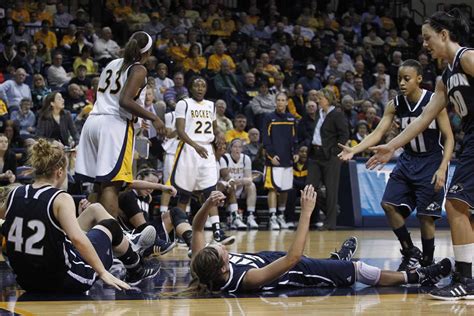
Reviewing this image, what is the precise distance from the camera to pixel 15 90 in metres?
13.8

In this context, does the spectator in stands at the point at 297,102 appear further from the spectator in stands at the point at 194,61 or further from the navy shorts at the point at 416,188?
the navy shorts at the point at 416,188

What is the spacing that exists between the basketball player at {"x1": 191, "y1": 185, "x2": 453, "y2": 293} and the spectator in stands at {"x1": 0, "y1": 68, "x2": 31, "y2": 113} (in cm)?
838

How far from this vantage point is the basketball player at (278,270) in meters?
5.49

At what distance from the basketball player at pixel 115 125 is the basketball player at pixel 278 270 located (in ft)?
5.29

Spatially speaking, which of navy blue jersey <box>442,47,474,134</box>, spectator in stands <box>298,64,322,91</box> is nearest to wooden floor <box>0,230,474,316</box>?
navy blue jersey <box>442,47,474,134</box>

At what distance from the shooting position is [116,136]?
7.54 m

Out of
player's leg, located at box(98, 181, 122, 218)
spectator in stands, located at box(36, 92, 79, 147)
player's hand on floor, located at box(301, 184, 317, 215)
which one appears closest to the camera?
player's hand on floor, located at box(301, 184, 317, 215)

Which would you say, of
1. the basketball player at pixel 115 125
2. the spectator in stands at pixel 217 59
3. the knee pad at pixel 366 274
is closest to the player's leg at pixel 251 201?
the spectator in stands at pixel 217 59

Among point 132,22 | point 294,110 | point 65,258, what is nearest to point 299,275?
point 65,258

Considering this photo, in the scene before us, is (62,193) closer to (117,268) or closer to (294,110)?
(117,268)

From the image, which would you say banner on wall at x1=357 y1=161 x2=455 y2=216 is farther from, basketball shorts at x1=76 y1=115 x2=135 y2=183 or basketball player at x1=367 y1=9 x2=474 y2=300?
basketball player at x1=367 y1=9 x2=474 y2=300

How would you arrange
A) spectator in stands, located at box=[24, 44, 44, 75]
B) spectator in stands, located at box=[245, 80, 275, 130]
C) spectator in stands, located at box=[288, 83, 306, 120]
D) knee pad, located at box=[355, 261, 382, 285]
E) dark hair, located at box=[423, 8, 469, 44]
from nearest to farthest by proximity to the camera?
dark hair, located at box=[423, 8, 469, 44], knee pad, located at box=[355, 261, 382, 285], spectator in stands, located at box=[24, 44, 44, 75], spectator in stands, located at box=[245, 80, 275, 130], spectator in stands, located at box=[288, 83, 306, 120]

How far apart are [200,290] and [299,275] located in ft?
2.31

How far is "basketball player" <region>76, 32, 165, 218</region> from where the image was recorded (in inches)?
291
